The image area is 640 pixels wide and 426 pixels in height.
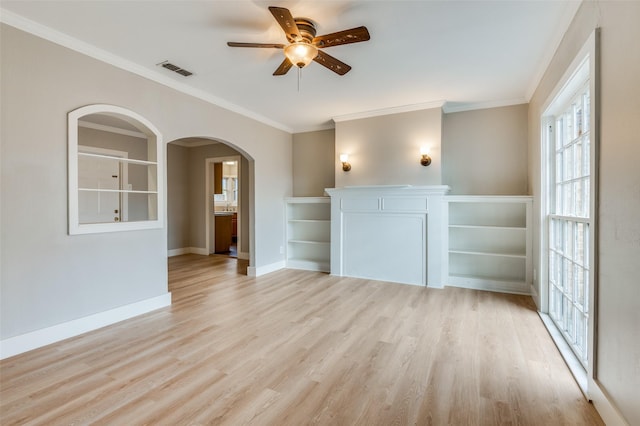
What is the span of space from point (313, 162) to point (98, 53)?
3589mm

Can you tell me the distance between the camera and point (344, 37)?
7.34ft

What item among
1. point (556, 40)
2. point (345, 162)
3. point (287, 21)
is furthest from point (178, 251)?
point (556, 40)

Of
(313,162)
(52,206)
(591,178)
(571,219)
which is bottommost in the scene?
(571,219)

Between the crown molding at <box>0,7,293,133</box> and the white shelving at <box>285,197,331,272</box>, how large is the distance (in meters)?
2.24

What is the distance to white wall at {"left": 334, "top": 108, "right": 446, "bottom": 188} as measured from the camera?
4.44m

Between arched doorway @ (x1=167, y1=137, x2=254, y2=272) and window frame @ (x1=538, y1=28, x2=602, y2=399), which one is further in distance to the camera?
arched doorway @ (x1=167, y1=137, x2=254, y2=272)

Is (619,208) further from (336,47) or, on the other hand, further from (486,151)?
(486,151)

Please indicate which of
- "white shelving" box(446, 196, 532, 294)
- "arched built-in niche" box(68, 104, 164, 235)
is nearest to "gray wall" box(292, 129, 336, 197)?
"white shelving" box(446, 196, 532, 294)

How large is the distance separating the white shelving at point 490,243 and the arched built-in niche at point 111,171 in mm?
3933

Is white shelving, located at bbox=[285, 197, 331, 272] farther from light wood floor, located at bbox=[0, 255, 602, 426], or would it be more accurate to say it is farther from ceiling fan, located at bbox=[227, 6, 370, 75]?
ceiling fan, located at bbox=[227, 6, 370, 75]

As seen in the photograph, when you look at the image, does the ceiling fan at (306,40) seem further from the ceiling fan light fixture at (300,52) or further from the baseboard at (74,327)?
the baseboard at (74,327)

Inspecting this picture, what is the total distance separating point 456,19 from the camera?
238cm

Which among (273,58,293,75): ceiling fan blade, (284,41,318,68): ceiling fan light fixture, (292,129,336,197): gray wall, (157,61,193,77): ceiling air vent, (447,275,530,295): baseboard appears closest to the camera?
(284,41,318,68): ceiling fan light fixture

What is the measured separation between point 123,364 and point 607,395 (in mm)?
3151
